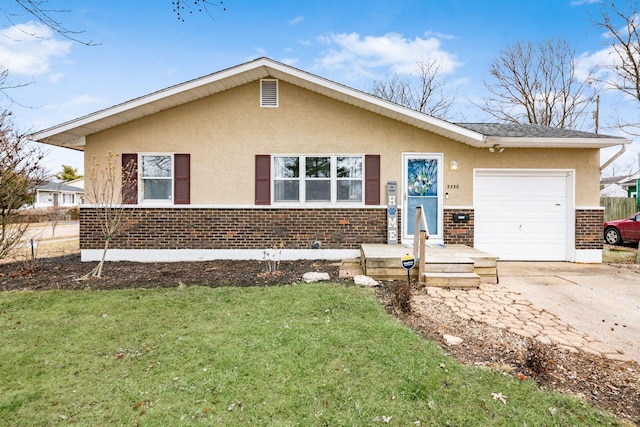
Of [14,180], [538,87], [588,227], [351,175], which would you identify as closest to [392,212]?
[351,175]

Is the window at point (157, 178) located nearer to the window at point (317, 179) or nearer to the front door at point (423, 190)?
the window at point (317, 179)

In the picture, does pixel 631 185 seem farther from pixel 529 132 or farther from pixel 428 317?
pixel 428 317

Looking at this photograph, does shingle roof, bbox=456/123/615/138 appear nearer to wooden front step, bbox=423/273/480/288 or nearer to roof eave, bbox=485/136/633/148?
roof eave, bbox=485/136/633/148

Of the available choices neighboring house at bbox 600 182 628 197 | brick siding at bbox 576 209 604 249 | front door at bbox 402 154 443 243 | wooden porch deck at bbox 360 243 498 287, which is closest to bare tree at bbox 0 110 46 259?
wooden porch deck at bbox 360 243 498 287

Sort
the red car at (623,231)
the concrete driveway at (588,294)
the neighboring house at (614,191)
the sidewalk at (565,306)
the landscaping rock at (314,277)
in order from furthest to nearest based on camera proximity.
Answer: the neighboring house at (614,191) < the red car at (623,231) < the landscaping rock at (314,277) < the concrete driveway at (588,294) < the sidewalk at (565,306)

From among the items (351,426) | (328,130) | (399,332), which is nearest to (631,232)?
(328,130)

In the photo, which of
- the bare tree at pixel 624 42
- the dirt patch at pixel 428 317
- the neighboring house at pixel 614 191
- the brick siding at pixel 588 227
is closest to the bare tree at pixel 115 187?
the dirt patch at pixel 428 317

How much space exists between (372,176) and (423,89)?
57.6 feet

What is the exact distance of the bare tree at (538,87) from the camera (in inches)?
735

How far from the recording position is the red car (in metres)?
11.2

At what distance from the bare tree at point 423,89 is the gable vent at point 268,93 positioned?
16158 millimetres

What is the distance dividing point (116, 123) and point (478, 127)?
961cm

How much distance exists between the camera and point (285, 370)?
2857mm

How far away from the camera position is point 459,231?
790 centimetres
